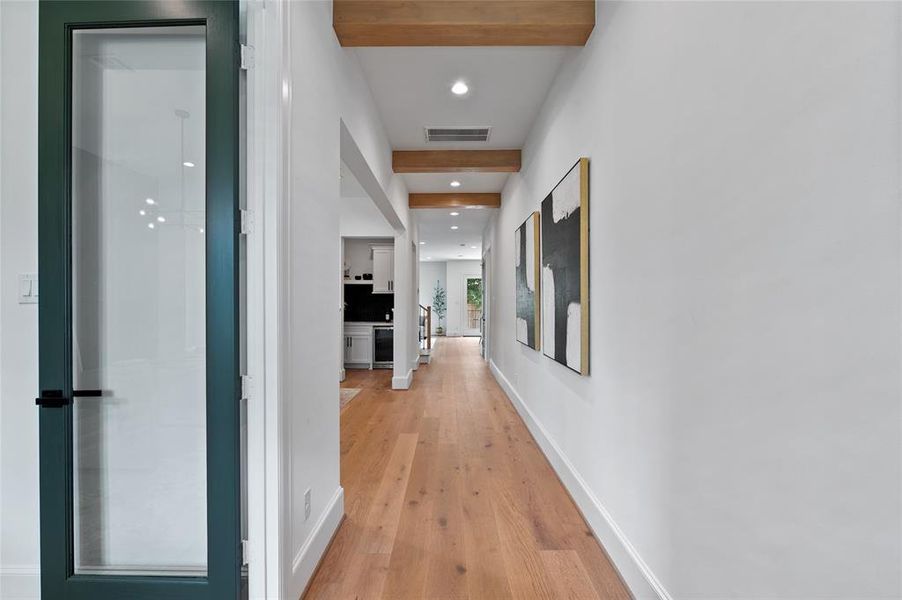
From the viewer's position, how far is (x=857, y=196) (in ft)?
2.45

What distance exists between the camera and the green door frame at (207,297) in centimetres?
138

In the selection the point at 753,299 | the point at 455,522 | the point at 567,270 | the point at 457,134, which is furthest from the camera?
the point at 457,134

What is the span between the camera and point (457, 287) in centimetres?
1336

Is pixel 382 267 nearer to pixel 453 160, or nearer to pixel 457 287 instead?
pixel 453 160

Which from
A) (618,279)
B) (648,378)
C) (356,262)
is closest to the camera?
(648,378)

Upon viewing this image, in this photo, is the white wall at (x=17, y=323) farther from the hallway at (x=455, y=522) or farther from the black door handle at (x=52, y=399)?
the hallway at (x=455, y=522)

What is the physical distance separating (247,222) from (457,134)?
2.77 meters

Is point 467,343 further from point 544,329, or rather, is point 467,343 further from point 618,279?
point 618,279

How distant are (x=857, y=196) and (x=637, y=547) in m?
1.44

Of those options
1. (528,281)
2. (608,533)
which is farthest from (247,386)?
(528,281)

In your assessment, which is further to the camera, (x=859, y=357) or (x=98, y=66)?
(x=98, y=66)

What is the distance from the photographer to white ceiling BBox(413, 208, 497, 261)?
6.56 meters

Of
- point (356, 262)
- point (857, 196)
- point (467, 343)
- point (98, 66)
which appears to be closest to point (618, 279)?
point (857, 196)

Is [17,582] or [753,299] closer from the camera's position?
[753,299]
